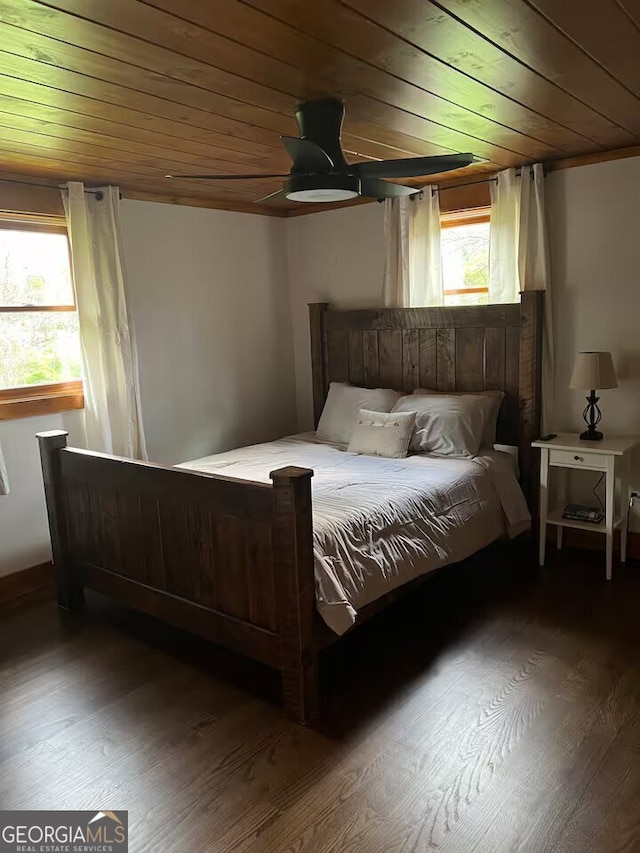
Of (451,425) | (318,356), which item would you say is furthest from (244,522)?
(318,356)

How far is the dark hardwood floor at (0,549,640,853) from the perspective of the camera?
1.87 metres

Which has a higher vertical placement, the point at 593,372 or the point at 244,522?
the point at 593,372

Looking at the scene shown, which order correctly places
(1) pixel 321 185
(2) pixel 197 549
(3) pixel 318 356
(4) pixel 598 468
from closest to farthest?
(1) pixel 321 185 → (2) pixel 197 549 → (4) pixel 598 468 → (3) pixel 318 356

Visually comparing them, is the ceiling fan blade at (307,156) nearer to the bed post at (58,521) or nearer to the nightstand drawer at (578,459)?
the bed post at (58,521)

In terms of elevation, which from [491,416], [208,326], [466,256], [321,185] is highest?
[321,185]

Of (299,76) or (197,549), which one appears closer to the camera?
(299,76)

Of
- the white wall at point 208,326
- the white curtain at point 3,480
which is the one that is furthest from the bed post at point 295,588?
the white wall at point 208,326

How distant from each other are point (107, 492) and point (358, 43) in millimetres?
2142

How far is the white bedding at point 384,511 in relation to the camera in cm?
256

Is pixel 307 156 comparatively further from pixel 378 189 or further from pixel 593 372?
pixel 593 372

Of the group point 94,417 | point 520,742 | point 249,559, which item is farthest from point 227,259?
point 520,742

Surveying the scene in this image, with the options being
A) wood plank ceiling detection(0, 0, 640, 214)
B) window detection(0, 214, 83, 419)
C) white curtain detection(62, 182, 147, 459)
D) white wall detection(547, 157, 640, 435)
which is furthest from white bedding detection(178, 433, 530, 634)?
wood plank ceiling detection(0, 0, 640, 214)

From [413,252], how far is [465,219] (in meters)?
0.38

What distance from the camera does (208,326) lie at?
4500 millimetres
